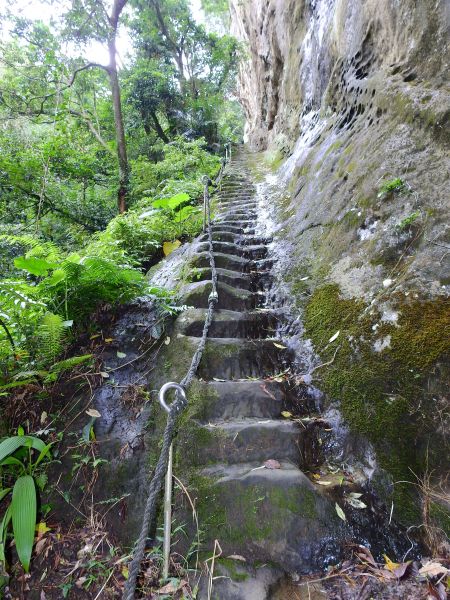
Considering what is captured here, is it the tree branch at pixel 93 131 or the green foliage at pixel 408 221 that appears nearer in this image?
the green foliage at pixel 408 221

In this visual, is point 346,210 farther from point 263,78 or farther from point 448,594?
point 263,78

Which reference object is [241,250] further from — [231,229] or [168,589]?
[168,589]

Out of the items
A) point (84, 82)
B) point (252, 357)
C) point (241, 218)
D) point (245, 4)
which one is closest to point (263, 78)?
point (245, 4)

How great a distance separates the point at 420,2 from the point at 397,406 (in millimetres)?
4248

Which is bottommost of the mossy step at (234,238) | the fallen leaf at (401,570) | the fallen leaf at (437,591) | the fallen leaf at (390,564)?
the fallen leaf at (390,564)

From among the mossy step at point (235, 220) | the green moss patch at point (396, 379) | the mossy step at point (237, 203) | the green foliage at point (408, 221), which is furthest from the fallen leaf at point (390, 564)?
the mossy step at point (237, 203)

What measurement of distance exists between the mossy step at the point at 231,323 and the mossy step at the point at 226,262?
37.0 inches

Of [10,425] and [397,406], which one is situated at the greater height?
[397,406]

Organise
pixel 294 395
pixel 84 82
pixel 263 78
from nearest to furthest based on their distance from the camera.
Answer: pixel 294 395 → pixel 84 82 → pixel 263 78

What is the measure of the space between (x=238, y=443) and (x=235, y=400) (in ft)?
1.26

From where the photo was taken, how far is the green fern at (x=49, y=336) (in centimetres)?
279

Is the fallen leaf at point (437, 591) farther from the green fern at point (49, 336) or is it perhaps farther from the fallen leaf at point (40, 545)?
the green fern at point (49, 336)

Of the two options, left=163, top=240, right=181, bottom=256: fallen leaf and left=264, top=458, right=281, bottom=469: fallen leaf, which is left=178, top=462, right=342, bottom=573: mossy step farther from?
left=163, top=240, right=181, bottom=256: fallen leaf

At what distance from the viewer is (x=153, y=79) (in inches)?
493
